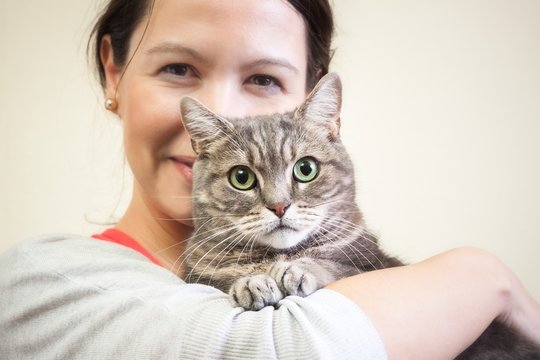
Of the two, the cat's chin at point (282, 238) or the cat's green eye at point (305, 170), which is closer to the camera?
the cat's chin at point (282, 238)

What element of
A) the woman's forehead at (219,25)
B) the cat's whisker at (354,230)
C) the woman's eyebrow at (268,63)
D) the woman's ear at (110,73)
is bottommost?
the cat's whisker at (354,230)

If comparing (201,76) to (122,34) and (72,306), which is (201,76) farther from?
(72,306)

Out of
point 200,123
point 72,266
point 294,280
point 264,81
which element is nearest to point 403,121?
point 264,81

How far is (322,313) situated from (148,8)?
3.33 feet

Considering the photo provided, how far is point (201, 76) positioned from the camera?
1255 mm

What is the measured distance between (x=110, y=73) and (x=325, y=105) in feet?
2.42

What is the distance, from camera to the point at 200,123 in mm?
1176

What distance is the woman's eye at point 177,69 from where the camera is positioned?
1.23 meters

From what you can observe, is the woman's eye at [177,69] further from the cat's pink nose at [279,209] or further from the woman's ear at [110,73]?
the cat's pink nose at [279,209]

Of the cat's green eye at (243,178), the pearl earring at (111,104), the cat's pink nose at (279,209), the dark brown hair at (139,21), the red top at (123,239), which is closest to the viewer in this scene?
the cat's pink nose at (279,209)

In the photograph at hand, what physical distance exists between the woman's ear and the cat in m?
0.41

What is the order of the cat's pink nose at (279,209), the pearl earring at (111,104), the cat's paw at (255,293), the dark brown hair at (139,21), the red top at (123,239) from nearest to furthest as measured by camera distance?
the cat's paw at (255,293)
the cat's pink nose at (279,209)
the red top at (123,239)
the dark brown hair at (139,21)
the pearl earring at (111,104)

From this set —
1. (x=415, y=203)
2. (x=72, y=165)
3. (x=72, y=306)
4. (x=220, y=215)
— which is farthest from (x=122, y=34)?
(x=415, y=203)

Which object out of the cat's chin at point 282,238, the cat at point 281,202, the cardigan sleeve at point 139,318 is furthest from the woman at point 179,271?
the cat's chin at point 282,238
